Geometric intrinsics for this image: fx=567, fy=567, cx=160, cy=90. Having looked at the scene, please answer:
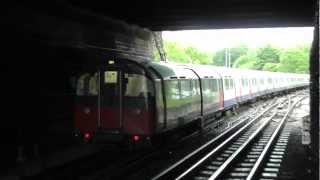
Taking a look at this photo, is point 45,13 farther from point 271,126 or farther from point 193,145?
point 271,126

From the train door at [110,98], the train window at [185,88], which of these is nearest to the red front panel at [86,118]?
the train door at [110,98]

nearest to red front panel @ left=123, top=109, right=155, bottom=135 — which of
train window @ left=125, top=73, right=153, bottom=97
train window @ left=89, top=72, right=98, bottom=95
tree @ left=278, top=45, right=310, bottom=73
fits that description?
train window @ left=125, top=73, right=153, bottom=97

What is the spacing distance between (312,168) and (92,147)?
22.2 ft

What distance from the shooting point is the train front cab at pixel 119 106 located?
580 inches

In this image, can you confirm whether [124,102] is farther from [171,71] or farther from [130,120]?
[171,71]

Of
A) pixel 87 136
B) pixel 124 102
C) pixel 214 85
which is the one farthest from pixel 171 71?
pixel 214 85

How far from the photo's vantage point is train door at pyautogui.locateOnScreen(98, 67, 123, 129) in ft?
49.0

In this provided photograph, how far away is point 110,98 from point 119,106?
0.36 m

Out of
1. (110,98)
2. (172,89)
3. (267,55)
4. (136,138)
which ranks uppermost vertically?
(267,55)

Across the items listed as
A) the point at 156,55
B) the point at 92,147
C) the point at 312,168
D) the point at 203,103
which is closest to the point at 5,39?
the point at 92,147

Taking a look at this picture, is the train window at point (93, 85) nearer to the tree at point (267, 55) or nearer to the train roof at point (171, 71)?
the train roof at point (171, 71)

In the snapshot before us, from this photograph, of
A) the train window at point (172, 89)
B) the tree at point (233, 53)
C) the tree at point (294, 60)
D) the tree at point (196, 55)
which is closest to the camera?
the train window at point (172, 89)

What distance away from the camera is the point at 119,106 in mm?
14891

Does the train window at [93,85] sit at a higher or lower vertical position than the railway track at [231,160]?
higher
